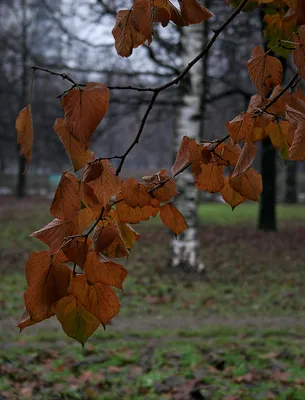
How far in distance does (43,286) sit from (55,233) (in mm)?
145

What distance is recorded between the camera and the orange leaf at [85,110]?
4.15 feet

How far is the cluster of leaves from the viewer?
4.41 ft

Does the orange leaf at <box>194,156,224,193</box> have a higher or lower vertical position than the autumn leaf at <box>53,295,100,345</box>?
higher

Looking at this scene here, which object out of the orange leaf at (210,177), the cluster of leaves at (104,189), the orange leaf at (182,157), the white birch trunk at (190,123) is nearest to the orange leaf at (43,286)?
the cluster of leaves at (104,189)

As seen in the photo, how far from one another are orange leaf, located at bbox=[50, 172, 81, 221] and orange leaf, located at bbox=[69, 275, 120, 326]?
0.58ft

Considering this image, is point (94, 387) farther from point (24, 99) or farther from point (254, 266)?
point (24, 99)

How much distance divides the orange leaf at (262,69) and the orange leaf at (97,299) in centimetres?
76

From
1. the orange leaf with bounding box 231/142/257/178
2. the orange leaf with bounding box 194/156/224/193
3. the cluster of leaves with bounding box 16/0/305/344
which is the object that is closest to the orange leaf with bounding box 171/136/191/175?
the cluster of leaves with bounding box 16/0/305/344

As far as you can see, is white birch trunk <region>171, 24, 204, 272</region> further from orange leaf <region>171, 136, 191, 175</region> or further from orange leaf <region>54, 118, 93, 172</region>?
orange leaf <region>54, 118, 93, 172</region>

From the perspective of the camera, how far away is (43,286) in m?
1.34

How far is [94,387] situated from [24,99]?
28.5 metres

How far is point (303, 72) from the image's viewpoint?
147 centimetres

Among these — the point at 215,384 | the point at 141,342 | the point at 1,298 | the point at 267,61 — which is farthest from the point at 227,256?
the point at 267,61

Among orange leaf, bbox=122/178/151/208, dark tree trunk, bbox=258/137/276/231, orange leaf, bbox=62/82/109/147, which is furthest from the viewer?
dark tree trunk, bbox=258/137/276/231
